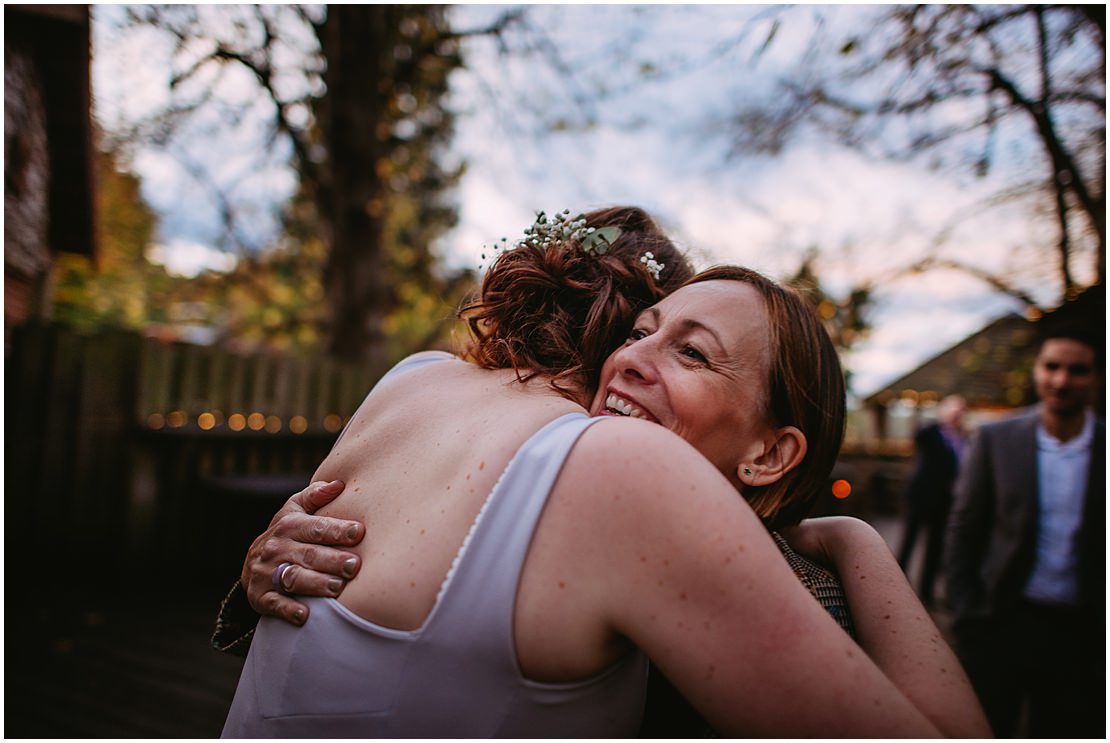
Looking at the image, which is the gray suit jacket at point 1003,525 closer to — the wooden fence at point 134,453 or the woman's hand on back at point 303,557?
the woman's hand on back at point 303,557

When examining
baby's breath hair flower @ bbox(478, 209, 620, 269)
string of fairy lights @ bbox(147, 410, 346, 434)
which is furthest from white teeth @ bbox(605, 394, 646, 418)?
string of fairy lights @ bbox(147, 410, 346, 434)

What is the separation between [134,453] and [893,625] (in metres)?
6.88

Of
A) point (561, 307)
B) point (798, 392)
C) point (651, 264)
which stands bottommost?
point (798, 392)

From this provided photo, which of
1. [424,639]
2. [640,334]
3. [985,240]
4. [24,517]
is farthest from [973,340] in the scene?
[24,517]

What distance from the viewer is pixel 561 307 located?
172 centimetres

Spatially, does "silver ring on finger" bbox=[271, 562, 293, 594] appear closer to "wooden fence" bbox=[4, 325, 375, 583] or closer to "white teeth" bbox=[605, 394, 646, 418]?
"white teeth" bbox=[605, 394, 646, 418]

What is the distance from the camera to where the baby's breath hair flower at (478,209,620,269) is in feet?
6.07

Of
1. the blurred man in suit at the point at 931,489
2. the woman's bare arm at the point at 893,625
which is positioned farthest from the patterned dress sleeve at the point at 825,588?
the blurred man in suit at the point at 931,489

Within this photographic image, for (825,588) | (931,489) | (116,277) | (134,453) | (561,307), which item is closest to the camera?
(825,588)

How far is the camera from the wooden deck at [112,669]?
392 centimetres

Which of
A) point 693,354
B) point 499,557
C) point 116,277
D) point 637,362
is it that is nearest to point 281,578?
point 499,557

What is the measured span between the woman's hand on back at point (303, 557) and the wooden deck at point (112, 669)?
3.30 m

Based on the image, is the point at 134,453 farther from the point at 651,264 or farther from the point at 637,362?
the point at 637,362

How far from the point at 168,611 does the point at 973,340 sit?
8.91 m
